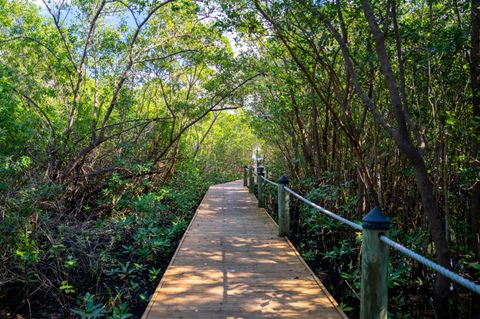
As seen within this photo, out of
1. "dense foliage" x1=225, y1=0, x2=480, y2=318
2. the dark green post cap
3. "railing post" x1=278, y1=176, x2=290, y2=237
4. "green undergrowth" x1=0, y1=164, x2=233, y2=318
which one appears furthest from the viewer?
"railing post" x1=278, y1=176, x2=290, y2=237

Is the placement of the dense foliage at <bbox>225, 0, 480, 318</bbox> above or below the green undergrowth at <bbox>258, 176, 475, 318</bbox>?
above

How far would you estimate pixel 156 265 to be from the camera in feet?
19.8

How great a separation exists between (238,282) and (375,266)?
1.85 metres

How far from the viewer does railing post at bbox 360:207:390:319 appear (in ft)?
8.20

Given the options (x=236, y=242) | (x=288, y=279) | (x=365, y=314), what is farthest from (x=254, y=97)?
(x=365, y=314)

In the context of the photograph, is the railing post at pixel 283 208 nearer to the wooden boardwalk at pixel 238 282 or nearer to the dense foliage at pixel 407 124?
the wooden boardwalk at pixel 238 282

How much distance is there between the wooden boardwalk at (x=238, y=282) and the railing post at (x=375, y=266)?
2.32 feet

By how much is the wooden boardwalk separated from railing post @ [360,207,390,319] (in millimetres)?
708

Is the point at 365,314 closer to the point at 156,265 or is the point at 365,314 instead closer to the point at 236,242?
the point at 236,242

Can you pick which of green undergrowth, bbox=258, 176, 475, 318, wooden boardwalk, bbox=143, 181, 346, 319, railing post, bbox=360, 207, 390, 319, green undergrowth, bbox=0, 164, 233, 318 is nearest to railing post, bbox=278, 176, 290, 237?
wooden boardwalk, bbox=143, 181, 346, 319

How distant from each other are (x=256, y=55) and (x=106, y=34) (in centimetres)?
392

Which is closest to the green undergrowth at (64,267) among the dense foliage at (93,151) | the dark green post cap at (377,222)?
the dense foliage at (93,151)

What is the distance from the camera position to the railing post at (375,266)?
8.20 feet

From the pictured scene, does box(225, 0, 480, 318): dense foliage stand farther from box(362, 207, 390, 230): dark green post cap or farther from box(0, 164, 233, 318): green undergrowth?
box(0, 164, 233, 318): green undergrowth
